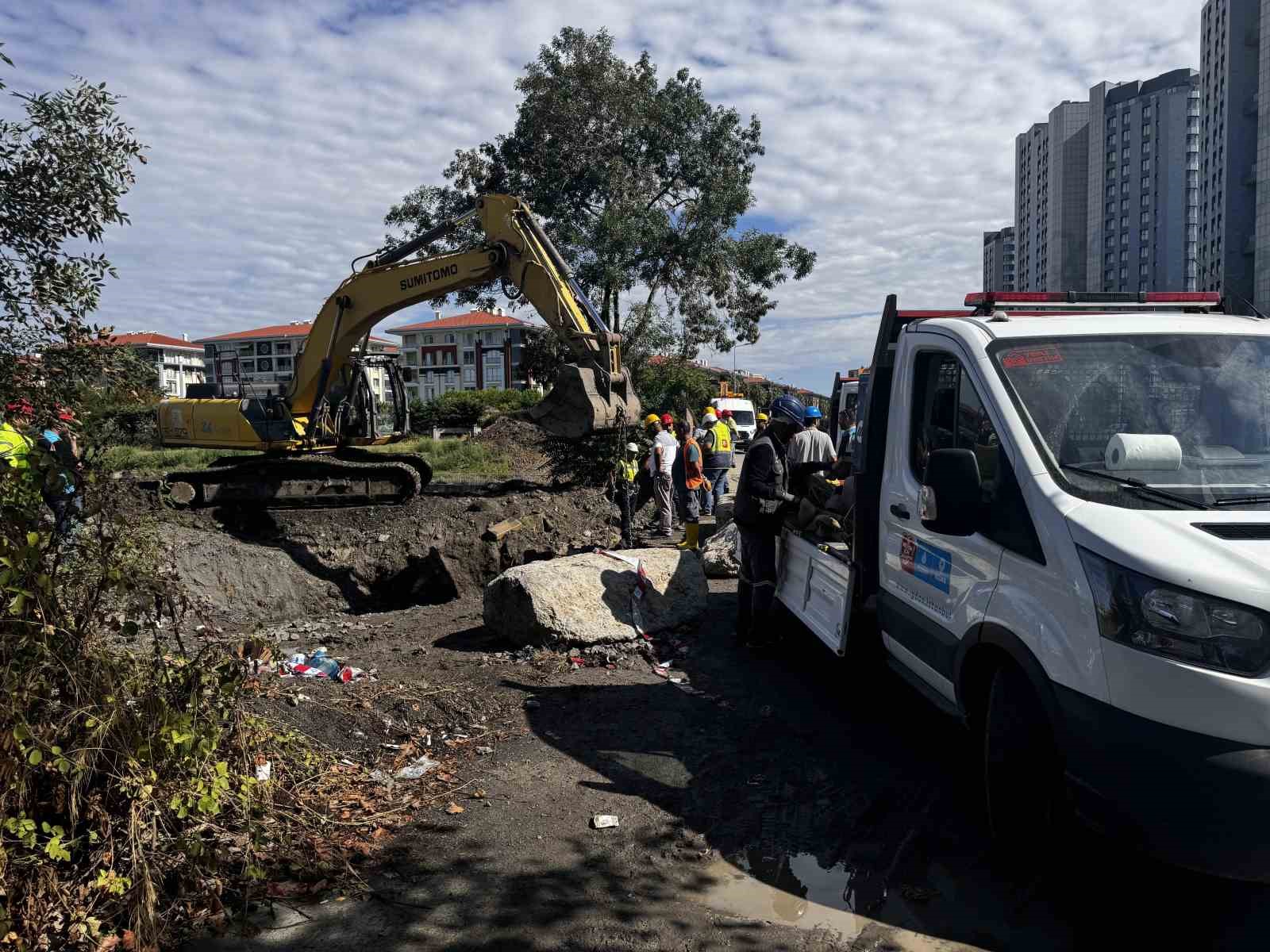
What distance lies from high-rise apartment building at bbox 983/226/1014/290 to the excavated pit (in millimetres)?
123851

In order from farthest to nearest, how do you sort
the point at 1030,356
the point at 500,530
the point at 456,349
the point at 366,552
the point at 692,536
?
the point at 456,349 → the point at 366,552 → the point at 692,536 → the point at 500,530 → the point at 1030,356

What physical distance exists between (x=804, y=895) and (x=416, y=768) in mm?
2313

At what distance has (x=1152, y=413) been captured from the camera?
12.2 feet

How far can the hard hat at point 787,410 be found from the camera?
24.0 ft

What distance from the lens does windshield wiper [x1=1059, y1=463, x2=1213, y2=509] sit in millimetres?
3180

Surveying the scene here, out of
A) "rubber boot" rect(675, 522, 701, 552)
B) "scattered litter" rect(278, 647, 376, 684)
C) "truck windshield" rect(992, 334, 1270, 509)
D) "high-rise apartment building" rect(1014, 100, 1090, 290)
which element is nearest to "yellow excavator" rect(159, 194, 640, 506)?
"rubber boot" rect(675, 522, 701, 552)

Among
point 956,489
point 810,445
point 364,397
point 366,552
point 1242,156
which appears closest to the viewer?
point 956,489

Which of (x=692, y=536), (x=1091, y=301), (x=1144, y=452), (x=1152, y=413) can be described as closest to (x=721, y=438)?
(x=692, y=536)

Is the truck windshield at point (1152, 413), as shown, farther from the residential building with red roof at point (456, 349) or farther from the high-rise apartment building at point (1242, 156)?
the residential building with red roof at point (456, 349)

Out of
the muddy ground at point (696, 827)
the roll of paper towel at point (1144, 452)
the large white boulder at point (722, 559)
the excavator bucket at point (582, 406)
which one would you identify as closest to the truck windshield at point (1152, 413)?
the roll of paper towel at point (1144, 452)

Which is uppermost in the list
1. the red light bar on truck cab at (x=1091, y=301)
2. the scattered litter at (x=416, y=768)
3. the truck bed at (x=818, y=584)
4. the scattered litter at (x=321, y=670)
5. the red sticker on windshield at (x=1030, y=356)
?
the red light bar on truck cab at (x=1091, y=301)

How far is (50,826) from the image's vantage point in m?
3.20

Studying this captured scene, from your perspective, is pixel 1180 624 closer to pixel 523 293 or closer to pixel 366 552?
pixel 523 293

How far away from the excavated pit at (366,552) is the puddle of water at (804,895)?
21.9ft
